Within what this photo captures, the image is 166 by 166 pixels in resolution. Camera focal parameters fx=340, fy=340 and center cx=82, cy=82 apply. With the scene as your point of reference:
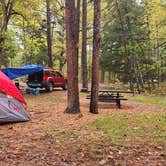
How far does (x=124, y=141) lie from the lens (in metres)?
7.57

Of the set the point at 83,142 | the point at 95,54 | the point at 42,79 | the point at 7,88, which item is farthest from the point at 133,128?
the point at 42,79

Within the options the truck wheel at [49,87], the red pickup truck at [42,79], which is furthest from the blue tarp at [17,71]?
the truck wheel at [49,87]

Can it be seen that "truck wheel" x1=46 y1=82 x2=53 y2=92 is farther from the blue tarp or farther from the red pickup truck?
the blue tarp

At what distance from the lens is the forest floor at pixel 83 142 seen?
6.13 metres

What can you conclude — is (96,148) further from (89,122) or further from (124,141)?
(89,122)

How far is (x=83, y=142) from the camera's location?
743 centimetres

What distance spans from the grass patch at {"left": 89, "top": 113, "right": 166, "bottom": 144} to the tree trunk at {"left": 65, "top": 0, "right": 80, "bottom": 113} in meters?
1.86

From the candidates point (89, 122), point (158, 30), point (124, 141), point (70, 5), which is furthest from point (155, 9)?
point (124, 141)

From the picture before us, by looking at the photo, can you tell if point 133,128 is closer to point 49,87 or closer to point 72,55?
point 72,55

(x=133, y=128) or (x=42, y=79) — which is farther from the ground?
(x=42, y=79)

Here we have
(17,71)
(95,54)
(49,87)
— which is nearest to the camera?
(95,54)

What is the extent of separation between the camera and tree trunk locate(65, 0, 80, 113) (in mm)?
11648

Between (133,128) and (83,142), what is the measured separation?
7.17ft

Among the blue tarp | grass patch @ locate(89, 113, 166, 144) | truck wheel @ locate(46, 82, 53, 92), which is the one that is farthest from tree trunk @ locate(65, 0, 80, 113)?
truck wheel @ locate(46, 82, 53, 92)
